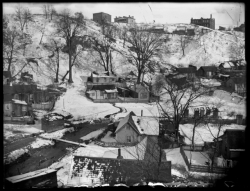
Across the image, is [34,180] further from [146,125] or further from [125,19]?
[125,19]

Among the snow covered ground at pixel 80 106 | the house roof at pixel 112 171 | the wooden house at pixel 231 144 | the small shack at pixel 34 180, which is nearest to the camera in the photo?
the small shack at pixel 34 180

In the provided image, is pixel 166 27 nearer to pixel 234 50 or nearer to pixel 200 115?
pixel 234 50

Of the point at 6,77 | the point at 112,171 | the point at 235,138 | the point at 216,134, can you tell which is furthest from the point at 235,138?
the point at 6,77

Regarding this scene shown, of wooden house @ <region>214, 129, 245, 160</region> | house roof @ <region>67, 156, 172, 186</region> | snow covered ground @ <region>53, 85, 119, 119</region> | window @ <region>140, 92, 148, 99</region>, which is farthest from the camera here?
window @ <region>140, 92, 148, 99</region>

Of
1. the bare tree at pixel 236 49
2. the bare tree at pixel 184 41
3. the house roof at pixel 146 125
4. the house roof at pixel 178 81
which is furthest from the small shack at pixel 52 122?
the bare tree at pixel 236 49

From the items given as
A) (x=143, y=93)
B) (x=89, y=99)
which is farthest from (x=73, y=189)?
(x=143, y=93)

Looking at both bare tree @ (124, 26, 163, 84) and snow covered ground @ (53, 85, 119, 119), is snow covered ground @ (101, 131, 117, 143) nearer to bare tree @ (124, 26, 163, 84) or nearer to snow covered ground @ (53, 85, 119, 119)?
snow covered ground @ (53, 85, 119, 119)

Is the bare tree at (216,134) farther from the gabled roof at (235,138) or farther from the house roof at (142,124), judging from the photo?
the house roof at (142,124)

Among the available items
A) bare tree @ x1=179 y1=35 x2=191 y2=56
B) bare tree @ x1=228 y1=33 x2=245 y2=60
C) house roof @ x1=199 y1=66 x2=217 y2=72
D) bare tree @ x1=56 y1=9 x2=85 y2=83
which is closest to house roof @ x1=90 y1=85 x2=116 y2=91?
bare tree @ x1=56 y1=9 x2=85 y2=83
